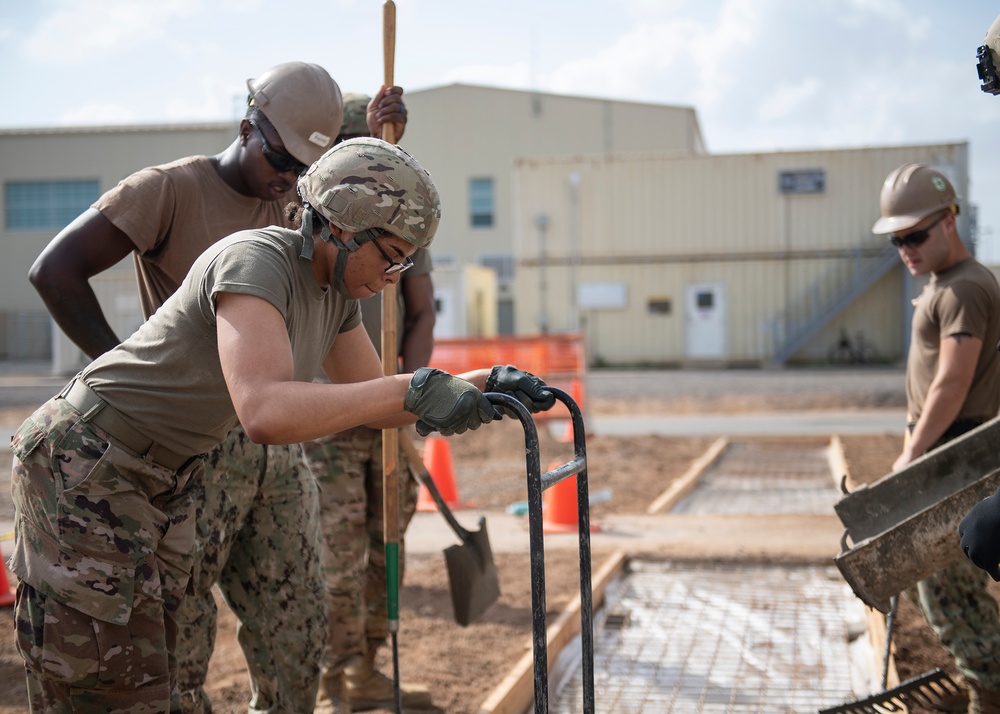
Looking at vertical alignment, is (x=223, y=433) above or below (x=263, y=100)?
below

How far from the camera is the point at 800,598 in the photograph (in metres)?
5.27

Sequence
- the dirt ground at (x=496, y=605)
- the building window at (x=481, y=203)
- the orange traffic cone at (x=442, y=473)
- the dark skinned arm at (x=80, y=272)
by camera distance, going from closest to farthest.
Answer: the dark skinned arm at (x=80, y=272), the dirt ground at (x=496, y=605), the orange traffic cone at (x=442, y=473), the building window at (x=481, y=203)

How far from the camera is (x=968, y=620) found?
11.7 ft

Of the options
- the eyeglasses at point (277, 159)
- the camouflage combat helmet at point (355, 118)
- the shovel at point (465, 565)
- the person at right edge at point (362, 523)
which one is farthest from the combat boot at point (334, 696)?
the camouflage combat helmet at point (355, 118)

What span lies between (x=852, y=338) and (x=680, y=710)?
2373 cm

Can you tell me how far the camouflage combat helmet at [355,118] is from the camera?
Answer: 4043mm

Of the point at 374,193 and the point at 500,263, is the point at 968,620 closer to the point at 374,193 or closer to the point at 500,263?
the point at 374,193

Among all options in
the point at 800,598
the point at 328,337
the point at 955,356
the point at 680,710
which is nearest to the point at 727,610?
the point at 800,598

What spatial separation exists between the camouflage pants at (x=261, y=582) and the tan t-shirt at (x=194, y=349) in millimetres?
530

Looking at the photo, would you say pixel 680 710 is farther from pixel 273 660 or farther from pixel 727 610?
pixel 273 660

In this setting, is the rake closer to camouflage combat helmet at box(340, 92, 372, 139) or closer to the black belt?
the black belt

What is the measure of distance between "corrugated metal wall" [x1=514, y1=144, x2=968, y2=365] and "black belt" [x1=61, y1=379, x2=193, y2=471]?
2375 centimetres

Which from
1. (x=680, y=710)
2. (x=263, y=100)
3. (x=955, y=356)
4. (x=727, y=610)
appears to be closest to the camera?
(x=263, y=100)

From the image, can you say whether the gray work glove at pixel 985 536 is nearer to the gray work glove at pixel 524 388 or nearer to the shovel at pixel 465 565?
the gray work glove at pixel 524 388
